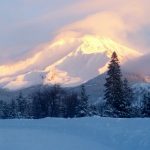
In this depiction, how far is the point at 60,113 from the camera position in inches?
3750

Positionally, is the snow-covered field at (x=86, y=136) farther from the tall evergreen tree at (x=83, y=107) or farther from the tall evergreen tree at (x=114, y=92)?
the tall evergreen tree at (x=83, y=107)

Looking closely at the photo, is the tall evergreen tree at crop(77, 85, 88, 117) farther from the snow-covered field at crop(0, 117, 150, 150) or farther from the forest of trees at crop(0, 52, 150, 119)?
the snow-covered field at crop(0, 117, 150, 150)

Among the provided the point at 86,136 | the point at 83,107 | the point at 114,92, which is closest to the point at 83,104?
→ the point at 83,107

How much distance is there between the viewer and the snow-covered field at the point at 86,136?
19.8 meters

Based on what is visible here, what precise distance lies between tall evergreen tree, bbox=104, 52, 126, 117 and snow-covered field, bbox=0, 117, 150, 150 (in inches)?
892

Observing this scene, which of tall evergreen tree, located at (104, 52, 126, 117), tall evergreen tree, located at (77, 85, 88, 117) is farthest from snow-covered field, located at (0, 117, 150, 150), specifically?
tall evergreen tree, located at (77, 85, 88, 117)

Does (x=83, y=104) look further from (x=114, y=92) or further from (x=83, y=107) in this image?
(x=114, y=92)

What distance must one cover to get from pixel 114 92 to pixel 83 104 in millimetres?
9063

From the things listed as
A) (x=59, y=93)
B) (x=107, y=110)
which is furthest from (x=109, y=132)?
(x=59, y=93)

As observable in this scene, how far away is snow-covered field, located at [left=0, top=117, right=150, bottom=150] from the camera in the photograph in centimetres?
1980

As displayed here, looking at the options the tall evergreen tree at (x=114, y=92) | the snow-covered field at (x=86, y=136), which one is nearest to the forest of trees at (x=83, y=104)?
the tall evergreen tree at (x=114, y=92)

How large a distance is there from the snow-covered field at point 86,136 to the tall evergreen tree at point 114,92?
22.7m

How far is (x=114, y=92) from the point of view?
51.3 m

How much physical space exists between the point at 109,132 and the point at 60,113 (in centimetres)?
7295
